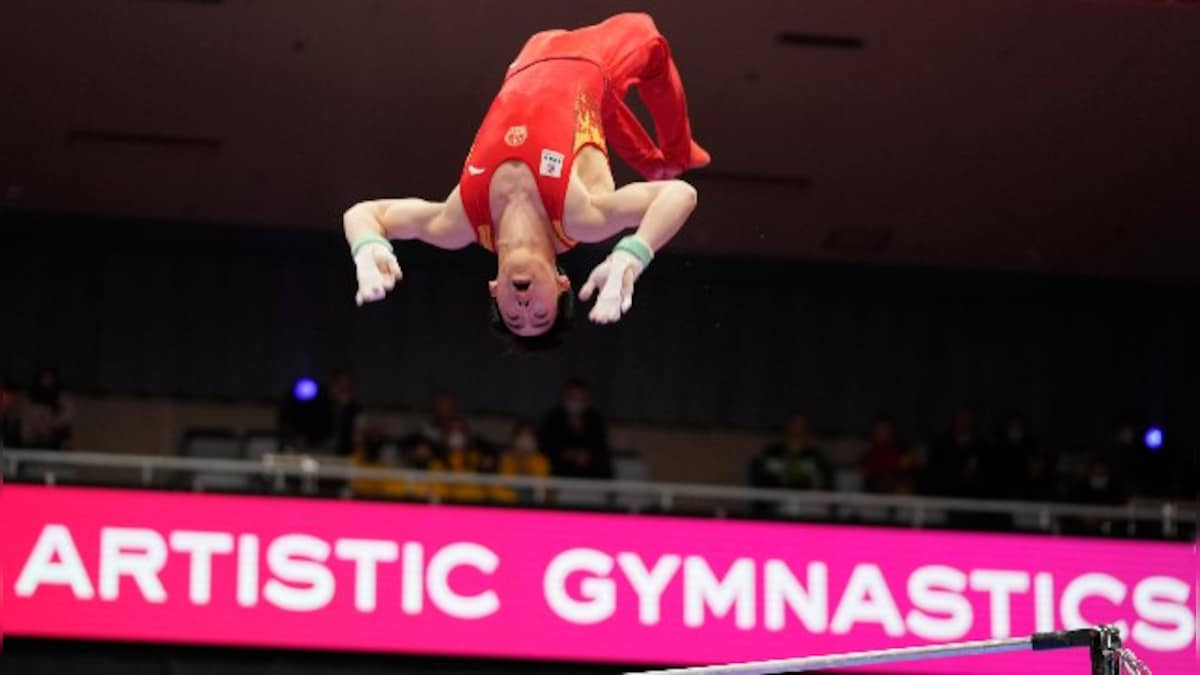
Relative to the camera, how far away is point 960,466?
1264 centimetres

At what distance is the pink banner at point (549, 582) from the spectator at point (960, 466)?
0.97 m

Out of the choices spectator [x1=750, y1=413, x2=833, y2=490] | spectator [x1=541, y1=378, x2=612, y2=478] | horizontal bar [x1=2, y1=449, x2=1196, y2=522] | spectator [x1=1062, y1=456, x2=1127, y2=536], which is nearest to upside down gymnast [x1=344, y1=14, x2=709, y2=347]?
horizontal bar [x1=2, y1=449, x2=1196, y2=522]

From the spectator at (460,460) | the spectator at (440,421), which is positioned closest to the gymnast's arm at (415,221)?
the spectator at (460,460)

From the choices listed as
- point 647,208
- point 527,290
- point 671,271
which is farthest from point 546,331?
point 671,271

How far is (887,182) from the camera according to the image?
1326 centimetres

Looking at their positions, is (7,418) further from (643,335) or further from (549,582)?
(643,335)

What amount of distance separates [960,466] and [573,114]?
6.37 metres

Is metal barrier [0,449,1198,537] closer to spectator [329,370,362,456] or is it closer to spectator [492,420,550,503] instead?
spectator [492,420,550,503]

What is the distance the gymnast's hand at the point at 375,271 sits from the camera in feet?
21.3

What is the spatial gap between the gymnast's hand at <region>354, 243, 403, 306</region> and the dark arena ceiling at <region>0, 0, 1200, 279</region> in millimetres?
4930

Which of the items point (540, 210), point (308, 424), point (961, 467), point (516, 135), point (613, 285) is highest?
point (308, 424)

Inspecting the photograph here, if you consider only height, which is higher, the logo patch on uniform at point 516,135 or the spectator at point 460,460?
the spectator at point 460,460

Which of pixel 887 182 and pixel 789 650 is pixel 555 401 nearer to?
pixel 887 182

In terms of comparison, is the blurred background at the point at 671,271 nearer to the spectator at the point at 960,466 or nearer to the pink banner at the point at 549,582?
the spectator at the point at 960,466
